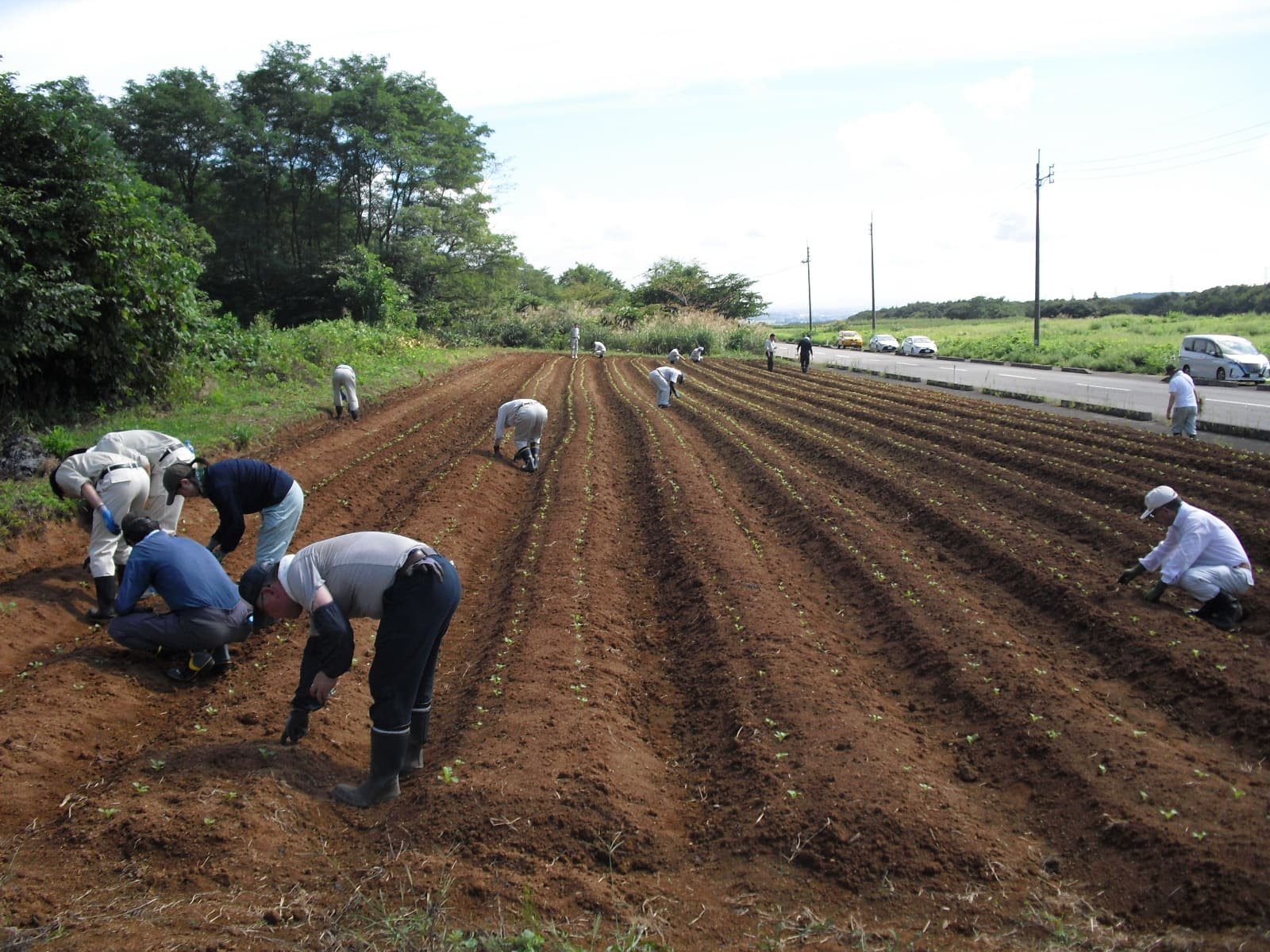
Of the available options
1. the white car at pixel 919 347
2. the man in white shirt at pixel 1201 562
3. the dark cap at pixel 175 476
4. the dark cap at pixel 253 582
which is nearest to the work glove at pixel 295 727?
the dark cap at pixel 253 582

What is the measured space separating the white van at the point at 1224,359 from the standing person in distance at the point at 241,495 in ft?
90.5

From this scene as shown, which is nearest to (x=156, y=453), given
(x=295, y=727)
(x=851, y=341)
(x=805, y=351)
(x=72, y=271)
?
(x=295, y=727)

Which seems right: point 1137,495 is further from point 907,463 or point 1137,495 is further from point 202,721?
point 202,721

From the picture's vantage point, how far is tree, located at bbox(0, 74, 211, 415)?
442 inches

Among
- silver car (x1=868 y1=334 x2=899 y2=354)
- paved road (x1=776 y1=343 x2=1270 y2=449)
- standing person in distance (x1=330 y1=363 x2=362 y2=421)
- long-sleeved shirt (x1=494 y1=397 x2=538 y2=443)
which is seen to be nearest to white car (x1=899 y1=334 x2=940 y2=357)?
silver car (x1=868 y1=334 x2=899 y2=354)

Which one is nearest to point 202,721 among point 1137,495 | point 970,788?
point 970,788

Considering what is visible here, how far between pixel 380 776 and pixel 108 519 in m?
3.72

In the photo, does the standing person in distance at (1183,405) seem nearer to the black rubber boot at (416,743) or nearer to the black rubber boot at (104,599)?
the black rubber boot at (416,743)

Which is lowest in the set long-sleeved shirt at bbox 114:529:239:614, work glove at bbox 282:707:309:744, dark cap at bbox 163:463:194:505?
work glove at bbox 282:707:309:744

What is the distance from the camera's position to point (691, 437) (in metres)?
16.6

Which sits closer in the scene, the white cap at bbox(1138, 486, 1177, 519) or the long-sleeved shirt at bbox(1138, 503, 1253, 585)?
the long-sleeved shirt at bbox(1138, 503, 1253, 585)

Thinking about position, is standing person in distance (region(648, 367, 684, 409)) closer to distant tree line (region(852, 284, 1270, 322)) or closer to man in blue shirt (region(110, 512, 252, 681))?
man in blue shirt (region(110, 512, 252, 681))

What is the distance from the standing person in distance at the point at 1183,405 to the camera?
48.7 feet

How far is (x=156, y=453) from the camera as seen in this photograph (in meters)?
7.71
